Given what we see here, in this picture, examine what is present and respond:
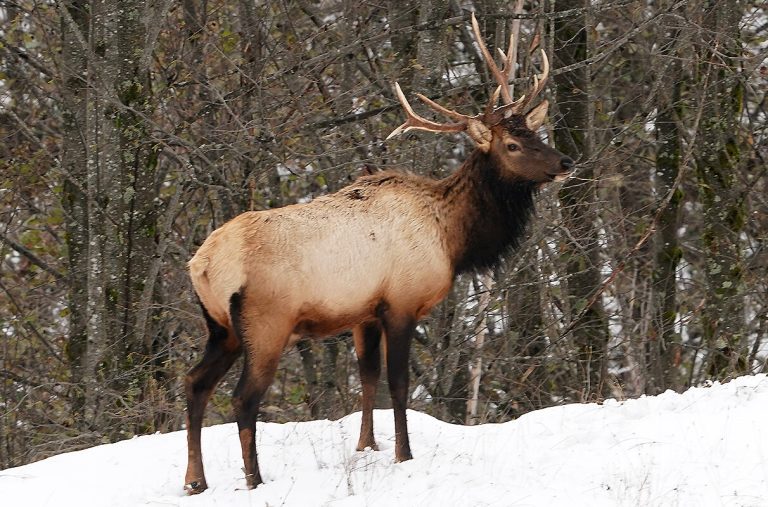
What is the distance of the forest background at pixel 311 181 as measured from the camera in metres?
10.8

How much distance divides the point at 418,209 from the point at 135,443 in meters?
2.67

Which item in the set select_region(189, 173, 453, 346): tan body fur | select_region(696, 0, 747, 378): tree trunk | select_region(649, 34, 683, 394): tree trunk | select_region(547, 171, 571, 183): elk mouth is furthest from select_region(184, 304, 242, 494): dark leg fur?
select_region(649, 34, 683, 394): tree trunk

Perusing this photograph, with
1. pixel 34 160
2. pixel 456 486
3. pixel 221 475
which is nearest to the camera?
pixel 456 486

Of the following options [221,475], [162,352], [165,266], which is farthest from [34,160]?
[221,475]

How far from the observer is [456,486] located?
689 cm

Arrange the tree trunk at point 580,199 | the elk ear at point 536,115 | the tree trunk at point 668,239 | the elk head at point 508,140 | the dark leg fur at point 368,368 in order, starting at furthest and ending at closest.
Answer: the tree trunk at point 668,239 → the tree trunk at point 580,199 → the elk ear at point 536,115 → the elk head at point 508,140 → the dark leg fur at point 368,368

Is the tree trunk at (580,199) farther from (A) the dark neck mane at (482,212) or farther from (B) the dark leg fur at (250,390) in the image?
(B) the dark leg fur at (250,390)

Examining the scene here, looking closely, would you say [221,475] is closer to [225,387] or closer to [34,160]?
[225,387]

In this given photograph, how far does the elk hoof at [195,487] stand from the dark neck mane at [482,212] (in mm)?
2426

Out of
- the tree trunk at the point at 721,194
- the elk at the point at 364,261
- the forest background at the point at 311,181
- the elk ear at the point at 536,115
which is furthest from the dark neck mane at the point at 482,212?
the tree trunk at the point at 721,194

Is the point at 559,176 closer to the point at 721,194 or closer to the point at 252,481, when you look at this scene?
Result: the point at 252,481

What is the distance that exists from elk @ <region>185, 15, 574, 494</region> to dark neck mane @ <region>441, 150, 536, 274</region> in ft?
0.03

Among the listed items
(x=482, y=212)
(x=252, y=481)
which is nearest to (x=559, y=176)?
(x=482, y=212)

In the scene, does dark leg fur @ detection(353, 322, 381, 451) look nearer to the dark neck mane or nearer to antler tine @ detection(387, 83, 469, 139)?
the dark neck mane
